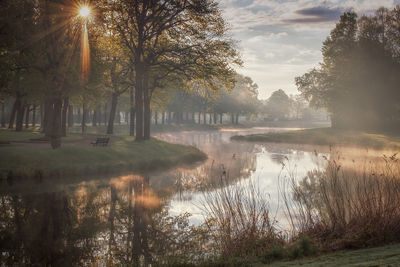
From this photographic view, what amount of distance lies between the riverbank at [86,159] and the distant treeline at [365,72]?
116 feet

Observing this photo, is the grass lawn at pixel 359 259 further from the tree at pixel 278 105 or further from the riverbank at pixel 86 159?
the tree at pixel 278 105

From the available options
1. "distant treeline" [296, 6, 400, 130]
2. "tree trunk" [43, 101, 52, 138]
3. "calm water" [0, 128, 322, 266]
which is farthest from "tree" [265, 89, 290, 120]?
"calm water" [0, 128, 322, 266]

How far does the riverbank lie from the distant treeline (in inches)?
1396

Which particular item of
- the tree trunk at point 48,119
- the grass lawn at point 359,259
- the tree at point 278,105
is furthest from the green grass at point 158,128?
the tree at point 278,105

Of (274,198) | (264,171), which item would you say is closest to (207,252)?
(274,198)

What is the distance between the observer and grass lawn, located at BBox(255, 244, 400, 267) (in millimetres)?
5898

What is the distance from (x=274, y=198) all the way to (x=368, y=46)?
4729 cm

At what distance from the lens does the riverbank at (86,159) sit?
746 inches

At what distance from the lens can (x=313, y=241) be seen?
865cm

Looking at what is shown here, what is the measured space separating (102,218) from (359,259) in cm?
902

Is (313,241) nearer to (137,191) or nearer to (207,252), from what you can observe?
(207,252)

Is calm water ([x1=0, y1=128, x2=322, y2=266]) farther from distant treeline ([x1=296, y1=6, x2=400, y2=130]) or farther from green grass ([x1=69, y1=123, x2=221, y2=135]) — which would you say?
distant treeline ([x1=296, y1=6, x2=400, y2=130])

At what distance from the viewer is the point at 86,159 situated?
22.2 meters

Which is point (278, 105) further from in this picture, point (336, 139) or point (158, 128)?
point (336, 139)
